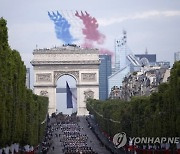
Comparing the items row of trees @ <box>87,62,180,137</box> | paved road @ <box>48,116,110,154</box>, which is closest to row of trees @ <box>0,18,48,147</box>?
row of trees @ <box>87,62,180,137</box>

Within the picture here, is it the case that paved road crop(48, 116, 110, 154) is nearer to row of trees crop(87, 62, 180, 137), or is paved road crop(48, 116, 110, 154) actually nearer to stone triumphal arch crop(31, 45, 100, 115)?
row of trees crop(87, 62, 180, 137)

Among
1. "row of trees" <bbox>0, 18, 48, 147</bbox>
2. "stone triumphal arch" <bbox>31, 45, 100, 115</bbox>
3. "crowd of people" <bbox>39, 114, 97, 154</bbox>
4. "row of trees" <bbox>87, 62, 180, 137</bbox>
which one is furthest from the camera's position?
"stone triumphal arch" <bbox>31, 45, 100, 115</bbox>

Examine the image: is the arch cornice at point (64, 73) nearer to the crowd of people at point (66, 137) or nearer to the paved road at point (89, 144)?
the crowd of people at point (66, 137)

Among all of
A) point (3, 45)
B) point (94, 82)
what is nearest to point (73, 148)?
point (3, 45)

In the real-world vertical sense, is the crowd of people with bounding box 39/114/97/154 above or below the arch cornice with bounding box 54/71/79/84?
below

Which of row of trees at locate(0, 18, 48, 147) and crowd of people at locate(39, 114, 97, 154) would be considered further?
crowd of people at locate(39, 114, 97, 154)

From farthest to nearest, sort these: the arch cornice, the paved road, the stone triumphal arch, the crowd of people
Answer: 1. the arch cornice
2. the stone triumphal arch
3. the crowd of people
4. the paved road

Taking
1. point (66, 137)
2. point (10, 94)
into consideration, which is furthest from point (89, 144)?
point (10, 94)
